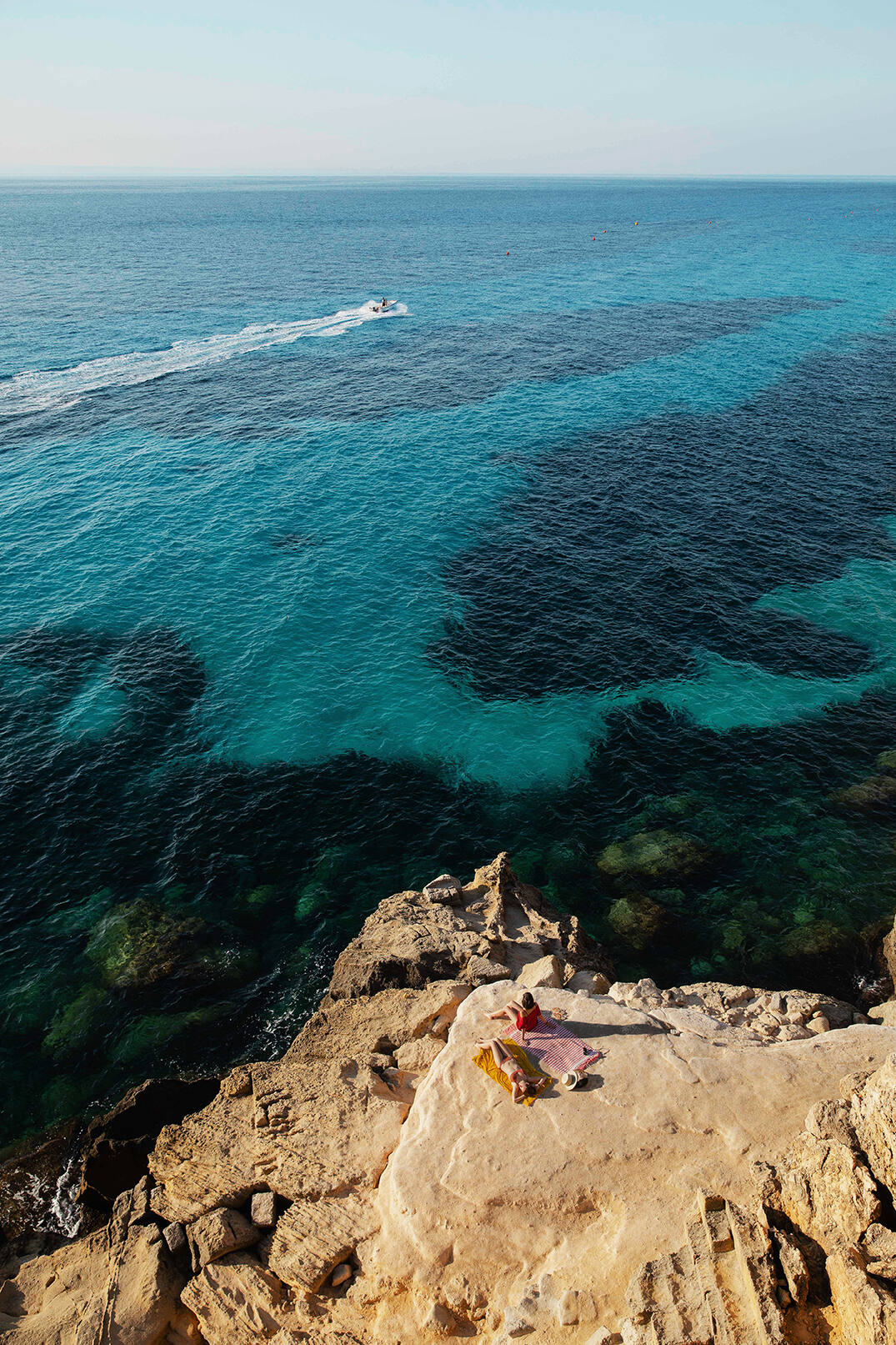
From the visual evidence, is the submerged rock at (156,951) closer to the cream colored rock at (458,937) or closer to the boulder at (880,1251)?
the cream colored rock at (458,937)

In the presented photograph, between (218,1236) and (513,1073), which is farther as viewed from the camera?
(218,1236)

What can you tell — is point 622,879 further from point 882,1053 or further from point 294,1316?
point 294,1316

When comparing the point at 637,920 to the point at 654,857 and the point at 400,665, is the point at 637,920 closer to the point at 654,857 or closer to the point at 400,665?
the point at 654,857

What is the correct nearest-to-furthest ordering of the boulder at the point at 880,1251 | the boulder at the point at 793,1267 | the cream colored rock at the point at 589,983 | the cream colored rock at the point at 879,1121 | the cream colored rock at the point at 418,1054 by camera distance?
the boulder at the point at 880,1251 < the boulder at the point at 793,1267 < the cream colored rock at the point at 879,1121 < the cream colored rock at the point at 418,1054 < the cream colored rock at the point at 589,983

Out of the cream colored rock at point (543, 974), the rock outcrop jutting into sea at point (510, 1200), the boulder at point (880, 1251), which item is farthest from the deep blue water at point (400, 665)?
the boulder at point (880, 1251)

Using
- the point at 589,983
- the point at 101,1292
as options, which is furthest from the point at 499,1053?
the point at 101,1292

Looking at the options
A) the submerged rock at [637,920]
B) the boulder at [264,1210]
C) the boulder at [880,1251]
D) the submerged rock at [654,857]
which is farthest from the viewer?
the submerged rock at [654,857]

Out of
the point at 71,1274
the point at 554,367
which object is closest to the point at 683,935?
the point at 71,1274
